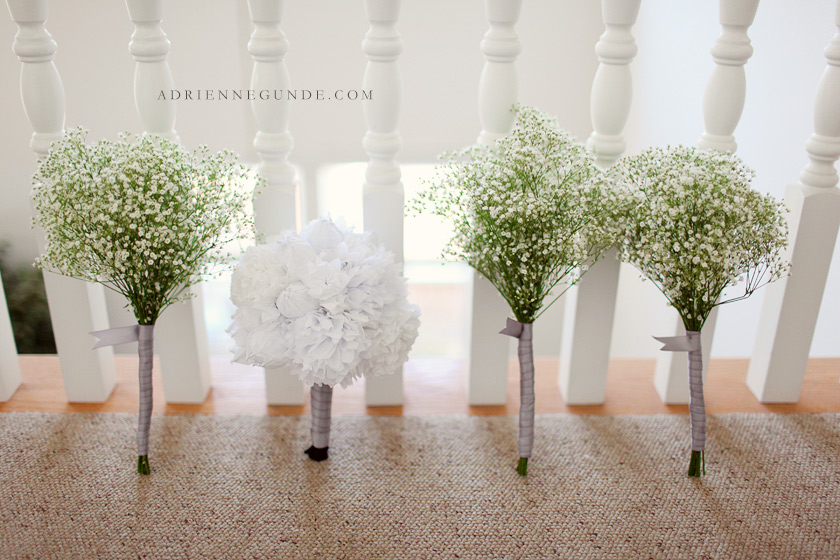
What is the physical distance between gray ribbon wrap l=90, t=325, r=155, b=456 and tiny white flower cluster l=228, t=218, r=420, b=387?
20 centimetres

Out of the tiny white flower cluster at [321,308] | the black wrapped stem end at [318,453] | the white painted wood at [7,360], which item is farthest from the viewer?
the white painted wood at [7,360]

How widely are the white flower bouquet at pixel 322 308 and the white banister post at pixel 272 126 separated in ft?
0.46

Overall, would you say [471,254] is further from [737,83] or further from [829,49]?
[829,49]

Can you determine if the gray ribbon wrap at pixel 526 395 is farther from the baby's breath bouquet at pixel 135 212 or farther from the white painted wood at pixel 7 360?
the white painted wood at pixel 7 360

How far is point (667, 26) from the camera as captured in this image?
9.93 ft

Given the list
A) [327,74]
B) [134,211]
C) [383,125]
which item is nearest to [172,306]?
[134,211]

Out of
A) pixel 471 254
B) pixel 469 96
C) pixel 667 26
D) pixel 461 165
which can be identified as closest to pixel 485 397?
pixel 471 254

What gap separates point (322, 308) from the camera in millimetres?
1178

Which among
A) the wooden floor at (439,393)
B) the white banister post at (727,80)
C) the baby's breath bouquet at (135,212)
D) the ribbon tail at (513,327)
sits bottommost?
the wooden floor at (439,393)

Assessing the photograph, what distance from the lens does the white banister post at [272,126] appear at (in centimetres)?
127

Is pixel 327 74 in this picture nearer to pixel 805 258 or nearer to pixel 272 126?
pixel 272 126

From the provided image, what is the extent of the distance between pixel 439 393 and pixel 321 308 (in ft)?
1.71

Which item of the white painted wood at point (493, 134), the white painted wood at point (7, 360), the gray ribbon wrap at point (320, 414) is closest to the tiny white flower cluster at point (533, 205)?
the white painted wood at point (493, 134)

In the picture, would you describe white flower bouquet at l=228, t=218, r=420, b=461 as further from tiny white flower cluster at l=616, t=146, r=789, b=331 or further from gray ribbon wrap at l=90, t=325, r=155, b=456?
tiny white flower cluster at l=616, t=146, r=789, b=331
